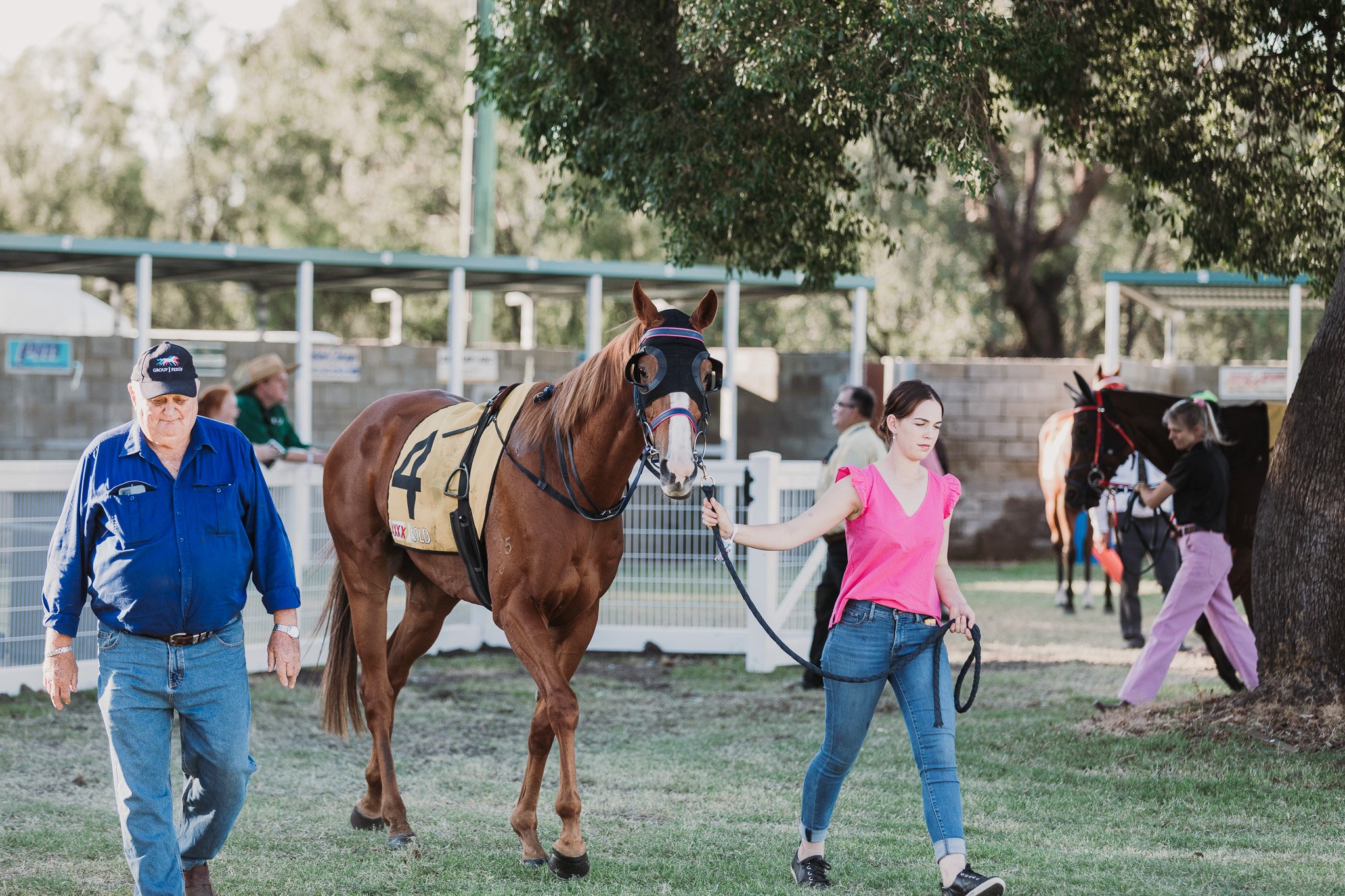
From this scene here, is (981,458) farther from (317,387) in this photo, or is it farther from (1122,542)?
(317,387)

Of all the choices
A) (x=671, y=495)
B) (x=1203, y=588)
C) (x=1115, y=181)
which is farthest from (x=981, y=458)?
(x=671, y=495)

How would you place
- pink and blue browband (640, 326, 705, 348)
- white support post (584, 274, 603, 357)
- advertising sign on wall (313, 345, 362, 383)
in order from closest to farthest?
pink and blue browband (640, 326, 705, 348) → white support post (584, 274, 603, 357) → advertising sign on wall (313, 345, 362, 383)

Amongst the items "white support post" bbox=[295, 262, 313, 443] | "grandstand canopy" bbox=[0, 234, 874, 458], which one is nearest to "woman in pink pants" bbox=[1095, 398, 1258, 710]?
"grandstand canopy" bbox=[0, 234, 874, 458]

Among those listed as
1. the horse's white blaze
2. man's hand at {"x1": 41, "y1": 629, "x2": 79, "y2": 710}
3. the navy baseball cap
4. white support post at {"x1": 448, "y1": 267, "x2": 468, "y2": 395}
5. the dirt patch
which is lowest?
the dirt patch

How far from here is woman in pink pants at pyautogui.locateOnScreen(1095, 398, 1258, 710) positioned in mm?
7367

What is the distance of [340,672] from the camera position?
608cm

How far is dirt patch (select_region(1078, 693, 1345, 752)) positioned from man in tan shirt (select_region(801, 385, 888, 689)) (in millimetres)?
1916

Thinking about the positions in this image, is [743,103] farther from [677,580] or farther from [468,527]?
[677,580]

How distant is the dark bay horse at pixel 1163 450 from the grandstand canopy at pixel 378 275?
4.39 m

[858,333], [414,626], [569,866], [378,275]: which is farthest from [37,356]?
[569,866]

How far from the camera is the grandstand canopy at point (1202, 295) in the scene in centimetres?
1521

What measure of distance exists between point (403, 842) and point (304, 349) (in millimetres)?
8885

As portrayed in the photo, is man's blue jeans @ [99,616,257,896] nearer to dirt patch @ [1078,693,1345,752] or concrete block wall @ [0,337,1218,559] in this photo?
dirt patch @ [1078,693,1345,752]

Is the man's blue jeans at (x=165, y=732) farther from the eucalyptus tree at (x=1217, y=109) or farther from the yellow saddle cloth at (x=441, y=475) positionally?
the eucalyptus tree at (x=1217, y=109)
